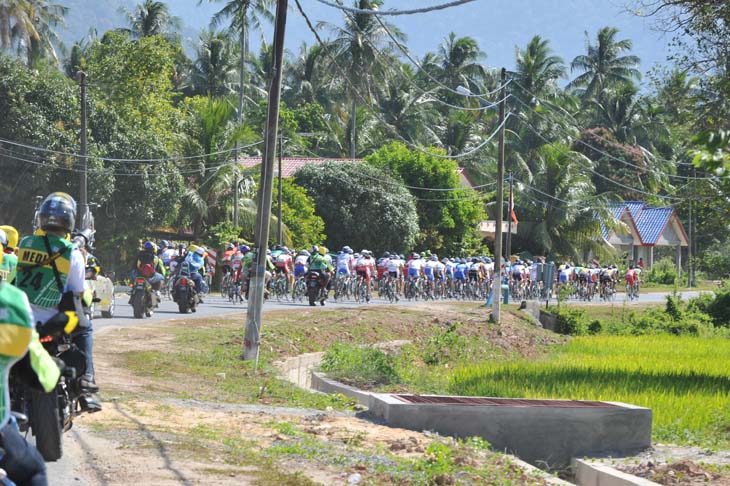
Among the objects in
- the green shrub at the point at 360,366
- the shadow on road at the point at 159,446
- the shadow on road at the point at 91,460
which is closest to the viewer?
the shadow on road at the point at 91,460

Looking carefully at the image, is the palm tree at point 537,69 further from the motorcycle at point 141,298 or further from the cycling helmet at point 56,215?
the cycling helmet at point 56,215

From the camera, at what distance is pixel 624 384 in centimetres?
1748

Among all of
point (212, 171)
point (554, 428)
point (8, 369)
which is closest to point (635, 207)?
point (212, 171)

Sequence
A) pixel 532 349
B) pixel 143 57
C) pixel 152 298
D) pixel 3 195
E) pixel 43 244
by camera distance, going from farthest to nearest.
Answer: pixel 143 57 → pixel 3 195 → pixel 532 349 → pixel 152 298 → pixel 43 244

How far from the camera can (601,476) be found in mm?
11227

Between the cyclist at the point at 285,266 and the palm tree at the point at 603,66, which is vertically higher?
the palm tree at the point at 603,66

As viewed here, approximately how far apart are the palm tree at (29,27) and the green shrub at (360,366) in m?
26.5

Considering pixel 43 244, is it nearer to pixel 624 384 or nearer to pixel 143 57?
pixel 624 384

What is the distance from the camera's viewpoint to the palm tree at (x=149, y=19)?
63438 millimetres

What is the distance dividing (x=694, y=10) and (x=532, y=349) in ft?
44.4

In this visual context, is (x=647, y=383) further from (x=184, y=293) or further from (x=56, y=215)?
(x=56, y=215)

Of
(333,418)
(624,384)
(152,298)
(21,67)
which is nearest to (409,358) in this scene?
(152,298)

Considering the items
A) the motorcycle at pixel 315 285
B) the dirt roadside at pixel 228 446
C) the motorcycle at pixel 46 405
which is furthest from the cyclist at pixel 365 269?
the motorcycle at pixel 46 405

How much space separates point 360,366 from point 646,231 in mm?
61736
